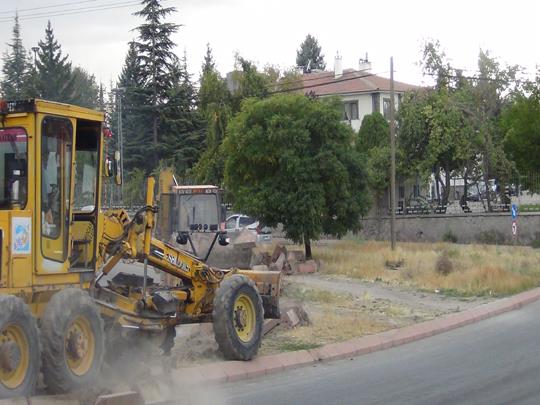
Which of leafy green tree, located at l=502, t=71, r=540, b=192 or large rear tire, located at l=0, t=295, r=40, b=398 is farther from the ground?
leafy green tree, located at l=502, t=71, r=540, b=192

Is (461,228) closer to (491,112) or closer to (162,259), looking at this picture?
(491,112)

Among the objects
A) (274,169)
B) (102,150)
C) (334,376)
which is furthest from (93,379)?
(274,169)

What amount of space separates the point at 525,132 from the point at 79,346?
36.5m

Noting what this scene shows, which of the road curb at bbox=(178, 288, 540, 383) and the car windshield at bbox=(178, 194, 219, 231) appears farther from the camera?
the car windshield at bbox=(178, 194, 219, 231)

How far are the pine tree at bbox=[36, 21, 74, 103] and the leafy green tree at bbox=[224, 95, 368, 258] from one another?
37.3 ft

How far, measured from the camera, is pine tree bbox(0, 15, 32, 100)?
3934cm

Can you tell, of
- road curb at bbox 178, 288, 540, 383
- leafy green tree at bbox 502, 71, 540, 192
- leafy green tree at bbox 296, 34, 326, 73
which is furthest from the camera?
leafy green tree at bbox 296, 34, 326, 73

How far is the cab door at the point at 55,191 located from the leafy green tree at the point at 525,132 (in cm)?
3521

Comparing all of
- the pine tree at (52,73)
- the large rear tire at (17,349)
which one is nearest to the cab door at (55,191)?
the large rear tire at (17,349)

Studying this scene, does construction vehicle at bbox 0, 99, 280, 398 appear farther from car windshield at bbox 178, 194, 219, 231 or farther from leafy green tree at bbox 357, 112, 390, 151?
leafy green tree at bbox 357, 112, 390, 151

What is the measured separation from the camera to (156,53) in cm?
4494

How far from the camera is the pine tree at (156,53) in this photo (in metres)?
44.7

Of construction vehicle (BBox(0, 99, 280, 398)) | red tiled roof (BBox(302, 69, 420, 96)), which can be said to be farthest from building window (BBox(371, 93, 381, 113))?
construction vehicle (BBox(0, 99, 280, 398))

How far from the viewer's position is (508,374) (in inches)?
416
